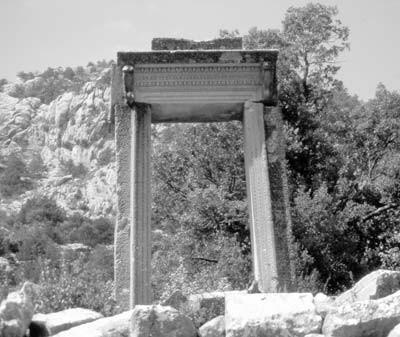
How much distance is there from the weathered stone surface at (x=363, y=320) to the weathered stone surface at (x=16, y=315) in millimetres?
2450

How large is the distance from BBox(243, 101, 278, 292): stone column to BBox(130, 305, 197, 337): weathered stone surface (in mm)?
3313

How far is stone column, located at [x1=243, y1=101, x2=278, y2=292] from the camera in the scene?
8352 millimetres

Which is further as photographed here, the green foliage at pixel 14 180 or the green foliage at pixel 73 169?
the green foliage at pixel 73 169

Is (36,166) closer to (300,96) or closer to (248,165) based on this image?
(300,96)

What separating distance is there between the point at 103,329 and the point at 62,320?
54 centimetres

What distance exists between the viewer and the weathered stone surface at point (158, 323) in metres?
4.87

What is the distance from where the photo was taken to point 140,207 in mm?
8438

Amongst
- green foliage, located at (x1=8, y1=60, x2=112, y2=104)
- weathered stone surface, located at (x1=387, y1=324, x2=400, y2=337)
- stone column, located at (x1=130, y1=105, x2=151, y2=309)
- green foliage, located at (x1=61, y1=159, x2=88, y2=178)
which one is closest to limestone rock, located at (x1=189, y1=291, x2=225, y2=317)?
stone column, located at (x1=130, y1=105, x2=151, y2=309)

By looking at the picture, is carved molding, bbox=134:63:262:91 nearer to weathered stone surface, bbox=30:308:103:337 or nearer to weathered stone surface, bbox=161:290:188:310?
weathered stone surface, bbox=161:290:188:310

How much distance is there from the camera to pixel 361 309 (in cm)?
461

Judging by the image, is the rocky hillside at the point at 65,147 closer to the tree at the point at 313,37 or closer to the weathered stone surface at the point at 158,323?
the tree at the point at 313,37

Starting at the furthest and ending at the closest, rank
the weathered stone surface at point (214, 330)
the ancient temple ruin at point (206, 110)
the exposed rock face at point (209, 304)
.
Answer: the ancient temple ruin at point (206, 110)
the exposed rock face at point (209, 304)
the weathered stone surface at point (214, 330)

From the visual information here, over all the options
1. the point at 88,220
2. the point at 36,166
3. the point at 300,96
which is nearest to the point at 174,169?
the point at 300,96

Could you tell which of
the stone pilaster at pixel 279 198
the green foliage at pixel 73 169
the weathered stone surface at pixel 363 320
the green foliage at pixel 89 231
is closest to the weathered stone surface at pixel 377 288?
the weathered stone surface at pixel 363 320
